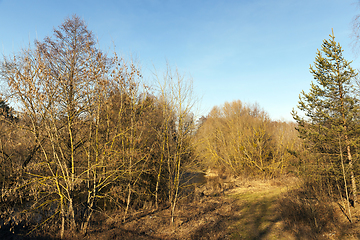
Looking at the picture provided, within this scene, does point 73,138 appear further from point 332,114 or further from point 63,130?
point 332,114

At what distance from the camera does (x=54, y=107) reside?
21.0 ft

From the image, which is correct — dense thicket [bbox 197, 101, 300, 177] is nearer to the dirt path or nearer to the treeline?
the dirt path

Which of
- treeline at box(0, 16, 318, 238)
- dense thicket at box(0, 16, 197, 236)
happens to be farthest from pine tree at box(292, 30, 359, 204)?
dense thicket at box(0, 16, 197, 236)

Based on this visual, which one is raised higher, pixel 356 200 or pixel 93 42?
pixel 93 42

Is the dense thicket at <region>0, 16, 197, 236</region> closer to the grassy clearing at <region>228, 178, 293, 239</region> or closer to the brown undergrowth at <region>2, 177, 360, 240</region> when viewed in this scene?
the brown undergrowth at <region>2, 177, 360, 240</region>

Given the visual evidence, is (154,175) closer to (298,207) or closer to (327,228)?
(298,207)

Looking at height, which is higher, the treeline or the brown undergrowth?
the treeline

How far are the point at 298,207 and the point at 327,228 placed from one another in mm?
1136

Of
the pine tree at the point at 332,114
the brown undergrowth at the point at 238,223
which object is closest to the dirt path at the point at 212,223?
the brown undergrowth at the point at 238,223

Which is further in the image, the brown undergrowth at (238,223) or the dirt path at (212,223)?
the dirt path at (212,223)

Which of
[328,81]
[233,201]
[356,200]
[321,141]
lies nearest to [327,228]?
[356,200]

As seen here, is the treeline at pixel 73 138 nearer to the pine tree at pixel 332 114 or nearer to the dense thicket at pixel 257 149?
the pine tree at pixel 332 114

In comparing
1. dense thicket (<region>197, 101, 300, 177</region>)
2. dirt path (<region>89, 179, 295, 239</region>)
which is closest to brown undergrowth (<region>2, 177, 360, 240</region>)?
dirt path (<region>89, 179, 295, 239</region>)

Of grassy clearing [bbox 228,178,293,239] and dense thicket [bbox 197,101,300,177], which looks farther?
dense thicket [bbox 197,101,300,177]
